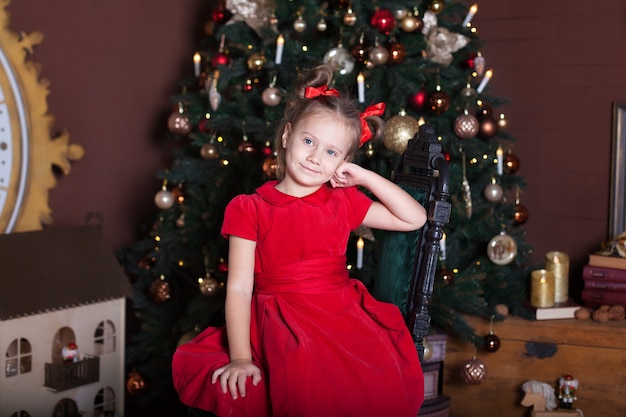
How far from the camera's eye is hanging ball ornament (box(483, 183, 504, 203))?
3.23m

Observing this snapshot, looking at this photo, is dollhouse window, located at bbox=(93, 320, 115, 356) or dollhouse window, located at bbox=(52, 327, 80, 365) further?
dollhouse window, located at bbox=(93, 320, 115, 356)

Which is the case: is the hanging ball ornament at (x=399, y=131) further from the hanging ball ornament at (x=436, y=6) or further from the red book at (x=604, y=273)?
the red book at (x=604, y=273)

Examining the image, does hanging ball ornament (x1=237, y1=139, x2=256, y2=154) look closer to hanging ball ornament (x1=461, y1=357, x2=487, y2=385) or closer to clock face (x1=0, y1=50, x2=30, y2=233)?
clock face (x1=0, y1=50, x2=30, y2=233)

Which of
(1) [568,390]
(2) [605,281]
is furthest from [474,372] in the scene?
(2) [605,281]

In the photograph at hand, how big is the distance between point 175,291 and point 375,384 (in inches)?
68.2

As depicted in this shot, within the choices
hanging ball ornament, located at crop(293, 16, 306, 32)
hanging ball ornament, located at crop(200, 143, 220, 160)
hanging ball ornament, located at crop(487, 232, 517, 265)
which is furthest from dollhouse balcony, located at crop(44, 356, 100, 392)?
hanging ball ornament, located at crop(487, 232, 517, 265)

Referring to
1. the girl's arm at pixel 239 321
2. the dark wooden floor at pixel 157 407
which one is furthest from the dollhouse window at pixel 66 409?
the girl's arm at pixel 239 321

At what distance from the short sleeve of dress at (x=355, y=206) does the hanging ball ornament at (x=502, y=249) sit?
107cm

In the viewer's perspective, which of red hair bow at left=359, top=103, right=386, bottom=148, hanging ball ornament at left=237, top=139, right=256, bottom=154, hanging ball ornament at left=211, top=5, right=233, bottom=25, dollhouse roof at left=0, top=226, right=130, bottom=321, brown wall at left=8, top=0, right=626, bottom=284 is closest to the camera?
red hair bow at left=359, top=103, right=386, bottom=148

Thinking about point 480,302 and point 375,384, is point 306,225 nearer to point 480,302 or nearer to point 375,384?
point 375,384

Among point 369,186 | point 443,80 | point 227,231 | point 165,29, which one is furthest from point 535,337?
point 165,29

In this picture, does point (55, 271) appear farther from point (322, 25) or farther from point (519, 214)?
point (519, 214)

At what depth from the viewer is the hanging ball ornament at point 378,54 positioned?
9.91 feet

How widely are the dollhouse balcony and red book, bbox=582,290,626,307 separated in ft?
6.69
